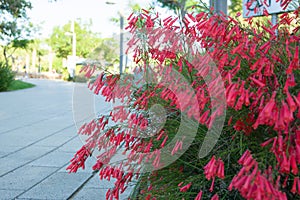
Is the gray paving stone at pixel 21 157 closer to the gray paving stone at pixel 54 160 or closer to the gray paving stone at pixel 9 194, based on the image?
the gray paving stone at pixel 54 160

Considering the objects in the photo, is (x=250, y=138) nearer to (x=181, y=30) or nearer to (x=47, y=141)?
(x=181, y=30)

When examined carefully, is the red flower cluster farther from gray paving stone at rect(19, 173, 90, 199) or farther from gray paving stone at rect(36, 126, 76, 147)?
gray paving stone at rect(36, 126, 76, 147)

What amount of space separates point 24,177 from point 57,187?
1.74ft

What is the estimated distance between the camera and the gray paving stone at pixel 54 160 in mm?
4625

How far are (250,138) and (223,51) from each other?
1.37ft

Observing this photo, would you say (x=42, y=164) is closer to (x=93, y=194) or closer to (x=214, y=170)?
(x=93, y=194)

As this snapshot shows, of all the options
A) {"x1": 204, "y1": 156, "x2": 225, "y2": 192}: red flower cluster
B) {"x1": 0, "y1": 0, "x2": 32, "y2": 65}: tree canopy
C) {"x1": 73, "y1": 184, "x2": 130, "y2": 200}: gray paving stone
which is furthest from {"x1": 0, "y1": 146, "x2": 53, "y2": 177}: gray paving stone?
{"x1": 0, "y1": 0, "x2": 32, "y2": 65}: tree canopy

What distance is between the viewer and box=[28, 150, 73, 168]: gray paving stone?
462 cm

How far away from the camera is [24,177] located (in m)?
4.01

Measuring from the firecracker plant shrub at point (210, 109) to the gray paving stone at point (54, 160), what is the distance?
88.8 inches

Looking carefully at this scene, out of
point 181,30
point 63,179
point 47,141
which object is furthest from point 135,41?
point 47,141

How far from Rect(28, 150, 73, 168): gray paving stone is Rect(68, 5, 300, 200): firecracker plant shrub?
2257mm

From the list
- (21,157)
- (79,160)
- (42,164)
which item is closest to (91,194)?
(79,160)

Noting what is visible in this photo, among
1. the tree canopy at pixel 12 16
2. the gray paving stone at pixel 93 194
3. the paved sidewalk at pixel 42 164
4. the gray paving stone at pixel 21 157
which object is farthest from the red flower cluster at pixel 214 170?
the tree canopy at pixel 12 16
